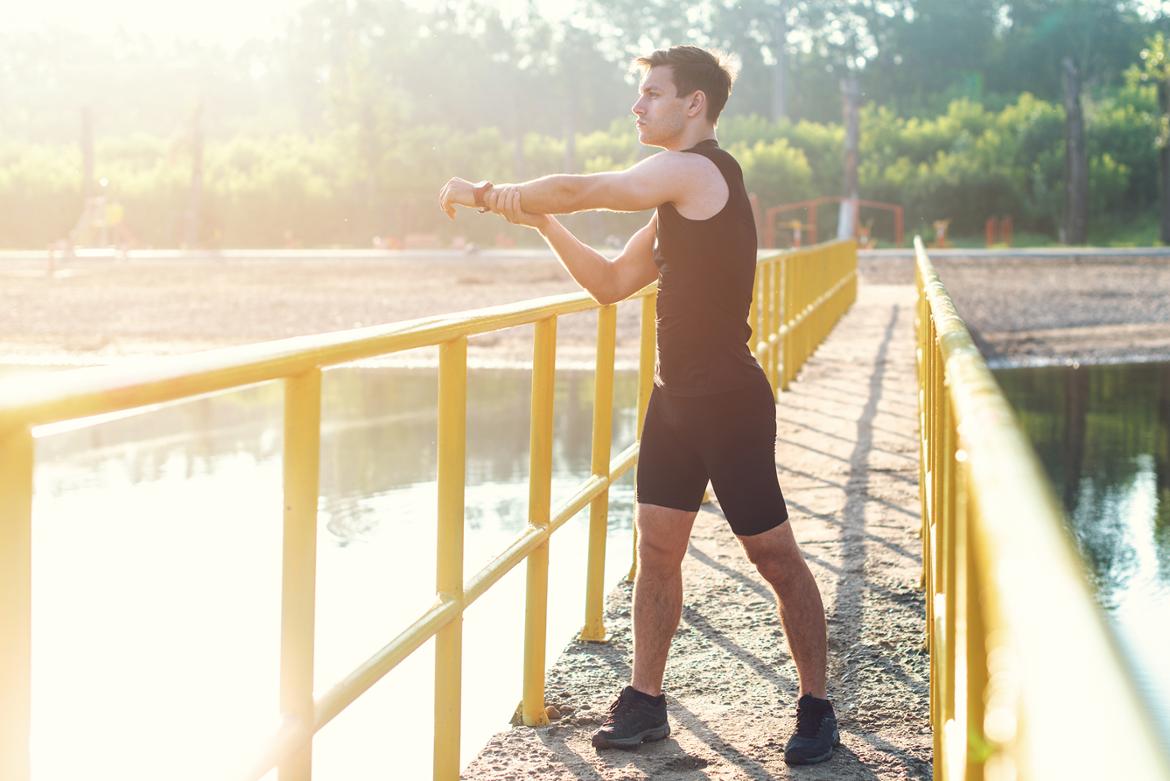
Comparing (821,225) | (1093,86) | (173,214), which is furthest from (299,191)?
(1093,86)

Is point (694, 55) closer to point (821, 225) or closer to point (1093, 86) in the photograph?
point (821, 225)

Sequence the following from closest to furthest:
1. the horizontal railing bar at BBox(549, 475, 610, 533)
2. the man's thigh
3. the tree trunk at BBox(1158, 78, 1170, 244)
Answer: the man's thigh < the horizontal railing bar at BBox(549, 475, 610, 533) < the tree trunk at BBox(1158, 78, 1170, 244)

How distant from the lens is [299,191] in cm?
5281

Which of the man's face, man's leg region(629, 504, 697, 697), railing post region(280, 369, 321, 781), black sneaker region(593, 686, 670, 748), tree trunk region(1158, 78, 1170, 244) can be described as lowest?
black sneaker region(593, 686, 670, 748)

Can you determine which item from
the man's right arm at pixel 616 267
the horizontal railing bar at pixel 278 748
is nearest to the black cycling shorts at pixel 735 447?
the man's right arm at pixel 616 267

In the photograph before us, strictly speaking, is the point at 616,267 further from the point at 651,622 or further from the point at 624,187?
the point at 651,622

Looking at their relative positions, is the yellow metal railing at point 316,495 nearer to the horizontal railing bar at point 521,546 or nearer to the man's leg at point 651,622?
the horizontal railing bar at point 521,546

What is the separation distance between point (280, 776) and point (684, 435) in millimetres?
1602

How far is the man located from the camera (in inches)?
142

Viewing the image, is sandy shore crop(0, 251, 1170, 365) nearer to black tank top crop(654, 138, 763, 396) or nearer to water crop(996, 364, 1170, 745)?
water crop(996, 364, 1170, 745)

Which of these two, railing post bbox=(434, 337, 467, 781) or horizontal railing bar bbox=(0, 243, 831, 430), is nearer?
horizontal railing bar bbox=(0, 243, 831, 430)

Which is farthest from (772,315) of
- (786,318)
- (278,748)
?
(278,748)

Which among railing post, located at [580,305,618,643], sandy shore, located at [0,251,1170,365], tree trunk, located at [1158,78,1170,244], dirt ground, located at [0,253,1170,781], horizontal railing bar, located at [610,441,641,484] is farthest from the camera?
tree trunk, located at [1158,78,1170,244]

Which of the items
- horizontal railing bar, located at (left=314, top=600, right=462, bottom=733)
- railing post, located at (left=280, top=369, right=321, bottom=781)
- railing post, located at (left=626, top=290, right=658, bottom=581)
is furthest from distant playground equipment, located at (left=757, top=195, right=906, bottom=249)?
railing post, located at (left=280, top=369, right=321, bottom=781)
